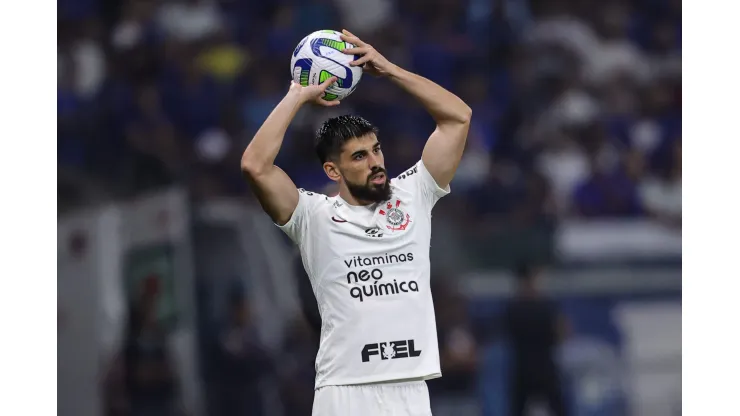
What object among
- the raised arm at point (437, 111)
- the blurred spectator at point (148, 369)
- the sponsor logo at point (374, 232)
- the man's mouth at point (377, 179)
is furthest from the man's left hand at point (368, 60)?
the blurred spectator at point (148, 369)

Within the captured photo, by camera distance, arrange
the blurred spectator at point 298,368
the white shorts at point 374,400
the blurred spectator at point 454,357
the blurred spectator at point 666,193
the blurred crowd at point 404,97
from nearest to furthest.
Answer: the white shorts at point 374,400, the blurred spectator at point 454,357, the blurred spectator at point 298,368, the blurred crowd at point 404,97, the blurred spectator at point 666,193

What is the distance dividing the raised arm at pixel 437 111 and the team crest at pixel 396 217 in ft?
0.87

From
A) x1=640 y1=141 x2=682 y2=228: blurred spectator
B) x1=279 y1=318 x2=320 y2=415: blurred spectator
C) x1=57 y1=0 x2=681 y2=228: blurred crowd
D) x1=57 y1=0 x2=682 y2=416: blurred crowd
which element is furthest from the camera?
x1=640 y1=141 x2=682 y2=228: blurred spectator

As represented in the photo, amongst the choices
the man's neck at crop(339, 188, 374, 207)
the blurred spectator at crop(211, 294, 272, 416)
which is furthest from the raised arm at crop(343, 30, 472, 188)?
the blurred spectator at crop(211, 294, 272, 416)

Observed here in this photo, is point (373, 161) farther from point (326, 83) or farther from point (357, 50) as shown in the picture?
point (357, 50)

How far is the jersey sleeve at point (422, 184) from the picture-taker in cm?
448

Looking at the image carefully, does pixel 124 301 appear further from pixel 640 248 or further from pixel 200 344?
pixel 640 248

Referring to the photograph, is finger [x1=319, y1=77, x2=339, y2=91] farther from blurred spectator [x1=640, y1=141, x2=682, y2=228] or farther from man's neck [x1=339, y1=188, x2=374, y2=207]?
blurred spectator [x1=640, y1=141, x2=682, y2=228]

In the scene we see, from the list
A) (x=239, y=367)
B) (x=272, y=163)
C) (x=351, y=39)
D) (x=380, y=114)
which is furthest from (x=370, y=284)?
(x=380, y=114)

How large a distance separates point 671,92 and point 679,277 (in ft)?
6.40

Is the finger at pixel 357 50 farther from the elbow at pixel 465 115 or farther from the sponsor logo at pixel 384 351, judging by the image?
the sponsor logo at pixel 384 351

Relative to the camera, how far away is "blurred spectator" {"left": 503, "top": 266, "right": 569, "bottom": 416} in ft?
25.8

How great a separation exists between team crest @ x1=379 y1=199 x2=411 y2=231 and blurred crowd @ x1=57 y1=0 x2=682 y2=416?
12.3 feet

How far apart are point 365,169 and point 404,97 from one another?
14.7 ft
